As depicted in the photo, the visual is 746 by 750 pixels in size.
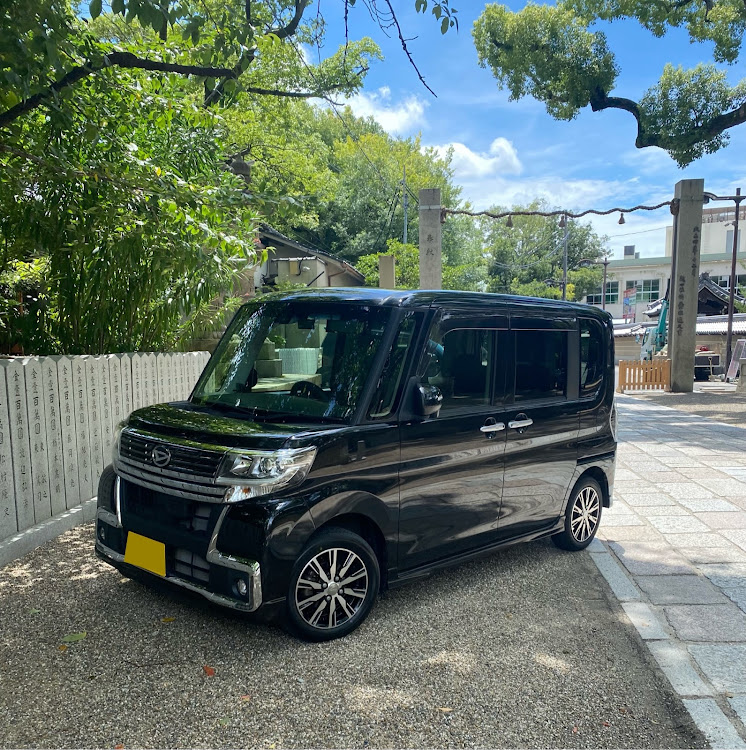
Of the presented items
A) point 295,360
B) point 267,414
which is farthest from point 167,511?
point 295,360

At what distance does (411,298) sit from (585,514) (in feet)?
8.64

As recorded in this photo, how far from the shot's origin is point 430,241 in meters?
15.0

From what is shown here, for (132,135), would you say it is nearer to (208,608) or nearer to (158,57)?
(158,57)

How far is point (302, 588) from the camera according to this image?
319 centimetres

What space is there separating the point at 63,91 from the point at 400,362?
9.62ft

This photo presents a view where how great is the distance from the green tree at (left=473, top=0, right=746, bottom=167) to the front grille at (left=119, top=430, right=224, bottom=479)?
56.3 feet

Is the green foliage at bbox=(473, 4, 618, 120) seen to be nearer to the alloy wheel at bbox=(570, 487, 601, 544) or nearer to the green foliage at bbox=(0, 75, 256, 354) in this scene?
the green foliage at bbox=(0, 75, 256, 354)

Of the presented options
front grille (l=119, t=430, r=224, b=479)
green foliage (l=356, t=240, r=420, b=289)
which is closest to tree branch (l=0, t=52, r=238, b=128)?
front grille (l=119, t=430, r=224, b=479)

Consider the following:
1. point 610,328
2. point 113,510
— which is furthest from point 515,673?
point 610,328

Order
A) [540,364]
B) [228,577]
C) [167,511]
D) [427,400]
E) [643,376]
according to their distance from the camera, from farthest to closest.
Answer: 1. [643,376]
2. [540,364]
3. [427,400]
4. [167,511]
5. [228,577]

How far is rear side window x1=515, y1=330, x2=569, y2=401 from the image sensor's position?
427 centimetres

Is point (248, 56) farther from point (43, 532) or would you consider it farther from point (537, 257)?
point (537, 257)

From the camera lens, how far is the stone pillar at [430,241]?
14.9m

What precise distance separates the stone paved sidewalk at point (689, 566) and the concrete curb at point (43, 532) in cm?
431
